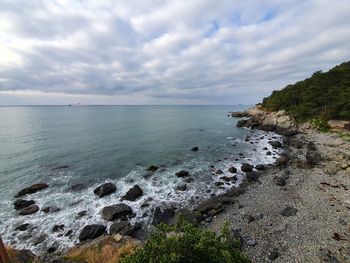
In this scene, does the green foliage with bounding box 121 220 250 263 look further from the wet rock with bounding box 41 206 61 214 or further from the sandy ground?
the wet rock with bounding box 41 206 61 214

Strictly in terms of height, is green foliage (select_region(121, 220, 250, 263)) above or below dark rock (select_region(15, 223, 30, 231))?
above

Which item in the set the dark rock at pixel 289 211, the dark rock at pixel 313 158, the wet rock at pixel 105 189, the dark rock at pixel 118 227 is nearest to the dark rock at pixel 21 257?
the dark rock at pixel 118 227

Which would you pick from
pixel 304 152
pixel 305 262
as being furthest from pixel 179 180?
pixel 304 152

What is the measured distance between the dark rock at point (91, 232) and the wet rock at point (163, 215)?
4.44 m

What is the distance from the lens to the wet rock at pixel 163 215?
17.8 m

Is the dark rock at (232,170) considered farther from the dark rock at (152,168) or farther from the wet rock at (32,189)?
the wet rock at (32,189)

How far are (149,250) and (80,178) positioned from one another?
2288 cm

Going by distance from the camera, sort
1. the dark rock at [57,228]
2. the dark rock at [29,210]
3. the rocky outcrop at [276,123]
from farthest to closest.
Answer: the rocky outcrop at [276,123], the dark rock at [29,210], the dark rock at [57,228]

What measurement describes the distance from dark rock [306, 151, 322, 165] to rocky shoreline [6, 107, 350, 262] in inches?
4.7

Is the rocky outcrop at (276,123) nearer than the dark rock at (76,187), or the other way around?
the dark rock at (76,187)

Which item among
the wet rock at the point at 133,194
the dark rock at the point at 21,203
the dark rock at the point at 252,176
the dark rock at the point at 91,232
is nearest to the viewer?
the dark rock at the point at 91,232

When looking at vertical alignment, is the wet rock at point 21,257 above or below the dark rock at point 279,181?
above

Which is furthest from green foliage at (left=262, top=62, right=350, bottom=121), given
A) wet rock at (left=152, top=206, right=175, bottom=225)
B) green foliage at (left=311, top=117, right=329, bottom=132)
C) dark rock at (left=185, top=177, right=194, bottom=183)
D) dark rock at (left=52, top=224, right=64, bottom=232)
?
dark rock at (left=52, top=224, right=64, bottom=232)

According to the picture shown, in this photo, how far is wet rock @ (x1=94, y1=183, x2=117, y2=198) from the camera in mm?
22016
